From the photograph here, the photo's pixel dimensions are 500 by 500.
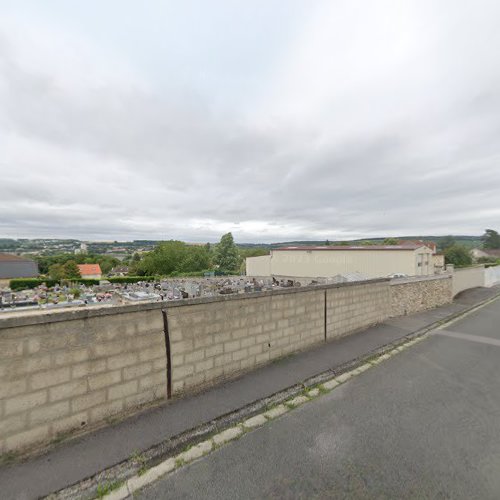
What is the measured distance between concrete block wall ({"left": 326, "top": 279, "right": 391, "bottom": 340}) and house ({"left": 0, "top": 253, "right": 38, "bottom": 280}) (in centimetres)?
7392

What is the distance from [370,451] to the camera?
2.99 m

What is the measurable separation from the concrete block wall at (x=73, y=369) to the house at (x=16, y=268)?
7368 centimetres

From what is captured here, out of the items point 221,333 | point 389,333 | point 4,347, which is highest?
point 4,347

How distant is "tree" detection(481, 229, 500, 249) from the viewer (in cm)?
11062

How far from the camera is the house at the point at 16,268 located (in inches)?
2327

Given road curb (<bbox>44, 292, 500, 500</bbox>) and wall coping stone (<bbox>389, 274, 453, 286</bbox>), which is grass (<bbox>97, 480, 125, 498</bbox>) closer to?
road curb (<bbox>44, 292, 500, 500</bbox>)

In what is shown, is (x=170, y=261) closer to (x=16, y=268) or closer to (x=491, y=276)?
(x=16, y=268)

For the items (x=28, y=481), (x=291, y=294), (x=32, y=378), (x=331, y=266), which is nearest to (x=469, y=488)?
(x=291, y=294)

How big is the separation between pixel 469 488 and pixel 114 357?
403 centimetres

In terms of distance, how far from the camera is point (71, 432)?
3.06 meters

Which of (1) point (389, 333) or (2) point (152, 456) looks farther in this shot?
(1) point (389, 333)

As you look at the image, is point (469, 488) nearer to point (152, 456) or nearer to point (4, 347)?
point (152, 456)

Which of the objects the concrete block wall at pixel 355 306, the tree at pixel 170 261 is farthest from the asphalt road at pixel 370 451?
the tree at pixel 170 261

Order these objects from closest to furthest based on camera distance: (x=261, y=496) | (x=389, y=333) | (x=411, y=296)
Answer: (x=261, y=496) → (x=389, y=333) → (x=411, y=296)
